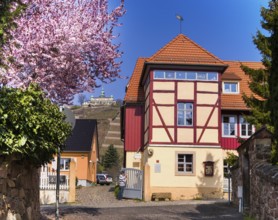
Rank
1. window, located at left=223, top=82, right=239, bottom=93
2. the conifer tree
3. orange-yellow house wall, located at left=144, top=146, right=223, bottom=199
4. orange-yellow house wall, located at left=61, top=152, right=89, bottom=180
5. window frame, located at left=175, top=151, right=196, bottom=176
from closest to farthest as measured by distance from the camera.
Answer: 1. the conifer tree
2. orange-yellow house wall, located at left=144, top=146, right=223, bottom=199
3. window frame, located at left=175, top=151, right=196, bottom=176
4. window, located at left=223, top=82, right=239, bottom=93
5. orange-yellow house wall, located at left=61, top=152, right=89, bottom=180

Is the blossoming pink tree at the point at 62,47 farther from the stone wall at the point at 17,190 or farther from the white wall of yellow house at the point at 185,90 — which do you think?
the white wall of yellow house at the point at 185,90

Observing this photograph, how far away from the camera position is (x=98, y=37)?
13.4 meters

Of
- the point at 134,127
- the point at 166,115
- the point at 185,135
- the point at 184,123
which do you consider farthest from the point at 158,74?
the point at 134,127

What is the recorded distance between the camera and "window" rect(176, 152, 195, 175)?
26.9m

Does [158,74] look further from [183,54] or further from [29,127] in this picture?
[29,127]

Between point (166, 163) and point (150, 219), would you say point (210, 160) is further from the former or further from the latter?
point (150, 219)

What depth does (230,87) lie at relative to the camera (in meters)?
31.3

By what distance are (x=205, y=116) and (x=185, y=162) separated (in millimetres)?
2924

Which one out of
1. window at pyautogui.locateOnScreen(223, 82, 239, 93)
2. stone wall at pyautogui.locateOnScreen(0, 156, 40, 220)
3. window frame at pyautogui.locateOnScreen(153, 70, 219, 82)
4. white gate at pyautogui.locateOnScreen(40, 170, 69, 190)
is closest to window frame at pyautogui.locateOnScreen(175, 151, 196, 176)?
window frame at pyautogui.locateOnScreen(153, 70, 219, 82)

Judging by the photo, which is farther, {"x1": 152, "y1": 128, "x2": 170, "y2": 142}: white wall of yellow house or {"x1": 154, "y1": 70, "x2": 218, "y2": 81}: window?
{"x1": 154, "y1": 70, "x2": 218, "y2": 81}: window

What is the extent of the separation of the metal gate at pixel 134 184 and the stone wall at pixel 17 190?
48.2 ft

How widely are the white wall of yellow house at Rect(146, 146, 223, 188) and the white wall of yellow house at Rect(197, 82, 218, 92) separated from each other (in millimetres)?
3391

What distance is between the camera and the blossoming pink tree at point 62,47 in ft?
38.4

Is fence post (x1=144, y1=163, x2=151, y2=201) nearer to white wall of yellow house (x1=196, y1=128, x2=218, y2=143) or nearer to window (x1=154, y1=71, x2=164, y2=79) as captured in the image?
white wall of yellow house (x1=196, y1=128, x2=218, y2=143)
